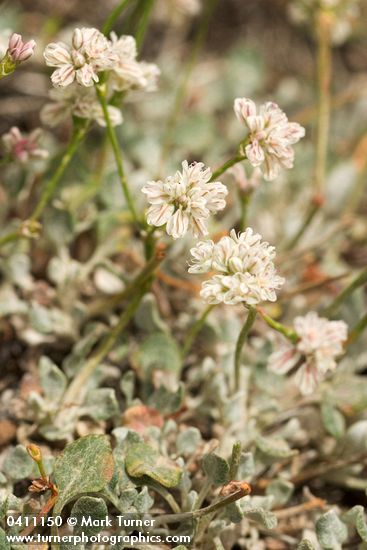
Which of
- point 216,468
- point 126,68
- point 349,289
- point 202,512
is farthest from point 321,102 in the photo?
point 202,512

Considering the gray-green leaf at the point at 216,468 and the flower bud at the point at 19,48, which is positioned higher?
the flower bud at the point at 19,48

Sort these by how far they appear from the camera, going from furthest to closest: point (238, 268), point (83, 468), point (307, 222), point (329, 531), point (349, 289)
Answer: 1. point (307, 222)
2. point (349, 289)
3. point (329, 531)
4. point (83, 468)
5. point (238, 268)

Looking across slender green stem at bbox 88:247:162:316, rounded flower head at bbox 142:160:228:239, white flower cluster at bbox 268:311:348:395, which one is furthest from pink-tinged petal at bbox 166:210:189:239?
white flower cluster at bbox 268:311:348:395

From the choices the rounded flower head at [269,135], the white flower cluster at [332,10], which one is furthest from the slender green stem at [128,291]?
the white flower cluster at [332,10]

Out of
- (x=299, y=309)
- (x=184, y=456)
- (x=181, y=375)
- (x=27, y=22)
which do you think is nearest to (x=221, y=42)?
(x=27, y=22)

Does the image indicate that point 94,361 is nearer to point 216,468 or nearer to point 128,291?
point 128,291

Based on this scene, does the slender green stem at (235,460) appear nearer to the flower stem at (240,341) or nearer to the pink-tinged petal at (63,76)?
the flower stem at (240,341)

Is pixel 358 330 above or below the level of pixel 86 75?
below

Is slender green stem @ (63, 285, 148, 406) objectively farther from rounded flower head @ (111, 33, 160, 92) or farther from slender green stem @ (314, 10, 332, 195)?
slender green stem @ (314, 10, 332, 195)
